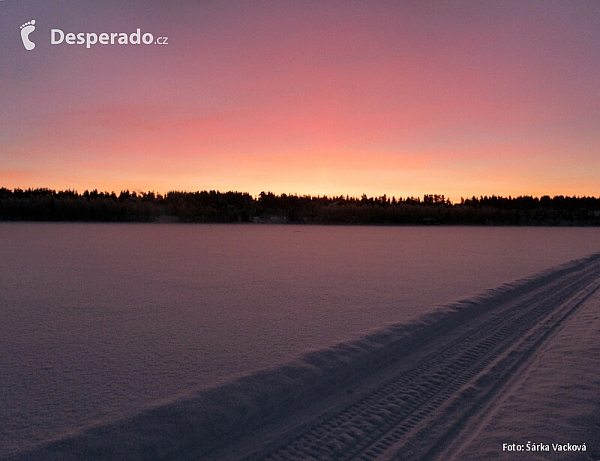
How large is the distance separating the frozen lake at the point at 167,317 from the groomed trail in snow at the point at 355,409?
193 mm

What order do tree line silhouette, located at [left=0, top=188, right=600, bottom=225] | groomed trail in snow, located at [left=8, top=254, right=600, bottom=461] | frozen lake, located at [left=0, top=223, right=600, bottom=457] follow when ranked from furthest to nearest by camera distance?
tree line silhouette, located at [left=0, top=188, right=600, bottom=225]
frozen lake, located at [left=0, top=223, right=600, bottom=457]
groomed trail in snow, located at [left=8, top=254, right=600, bottom=461]

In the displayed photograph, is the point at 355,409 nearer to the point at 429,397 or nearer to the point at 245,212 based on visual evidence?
the point at 429,397

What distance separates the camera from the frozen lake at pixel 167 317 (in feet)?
8.29

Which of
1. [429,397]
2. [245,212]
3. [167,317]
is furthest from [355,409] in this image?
[245,212]

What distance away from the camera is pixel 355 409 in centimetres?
251

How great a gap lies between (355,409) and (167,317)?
247cm

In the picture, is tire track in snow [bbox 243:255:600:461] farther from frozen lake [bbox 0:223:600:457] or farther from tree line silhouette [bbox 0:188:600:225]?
tree line silhouette [bbox 0:188:600:225]

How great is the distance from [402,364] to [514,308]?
2477mm

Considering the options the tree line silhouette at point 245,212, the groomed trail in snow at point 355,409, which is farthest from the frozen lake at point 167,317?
the tree line silhouette at point 245,212

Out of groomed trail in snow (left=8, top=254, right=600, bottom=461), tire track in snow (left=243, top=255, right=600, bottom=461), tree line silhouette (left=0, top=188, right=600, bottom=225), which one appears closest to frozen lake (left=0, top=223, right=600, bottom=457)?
groomed trail in snow (left=8, top=254, right=600, bottom=461)

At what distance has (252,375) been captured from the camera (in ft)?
9.17

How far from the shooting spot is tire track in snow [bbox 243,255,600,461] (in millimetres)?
2117

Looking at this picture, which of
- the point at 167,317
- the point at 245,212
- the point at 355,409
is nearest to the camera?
the point at 355,409

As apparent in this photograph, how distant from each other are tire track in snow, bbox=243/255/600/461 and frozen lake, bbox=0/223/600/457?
0.67m
